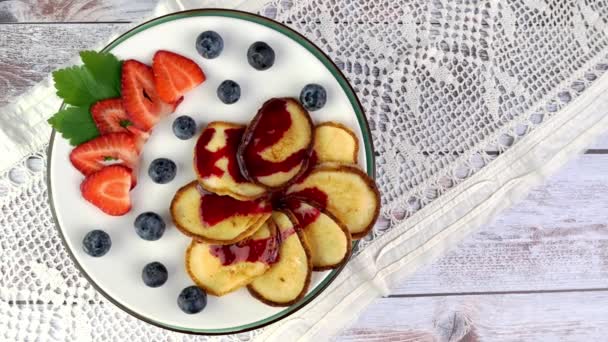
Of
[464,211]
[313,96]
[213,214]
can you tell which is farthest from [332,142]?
[464,211]

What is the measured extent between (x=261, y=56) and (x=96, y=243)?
375 mm

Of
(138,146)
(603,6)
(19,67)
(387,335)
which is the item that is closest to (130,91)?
(138,146)

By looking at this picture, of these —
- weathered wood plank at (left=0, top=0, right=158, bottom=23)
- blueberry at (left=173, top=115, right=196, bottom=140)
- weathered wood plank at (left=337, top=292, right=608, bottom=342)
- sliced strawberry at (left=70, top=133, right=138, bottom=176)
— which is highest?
weathered wood plank at (left=0, top=0, right=158, bottom=23)

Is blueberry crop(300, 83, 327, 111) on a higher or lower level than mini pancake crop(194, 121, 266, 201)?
higher

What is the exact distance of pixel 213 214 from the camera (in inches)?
39.1

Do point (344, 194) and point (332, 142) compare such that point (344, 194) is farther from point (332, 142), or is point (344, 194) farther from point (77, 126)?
point (77, 126)

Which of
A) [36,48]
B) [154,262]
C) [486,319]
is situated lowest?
[486,319]

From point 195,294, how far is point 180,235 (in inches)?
3.7

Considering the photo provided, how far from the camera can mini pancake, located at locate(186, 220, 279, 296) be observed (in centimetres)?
99

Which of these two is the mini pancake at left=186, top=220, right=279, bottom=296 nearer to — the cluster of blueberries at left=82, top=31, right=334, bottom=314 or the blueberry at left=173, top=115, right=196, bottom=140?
the cluster of blueberries at left=82, top=31, right=334, bottom=314

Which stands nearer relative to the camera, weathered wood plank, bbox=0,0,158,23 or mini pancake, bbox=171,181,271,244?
mini pancake, bbox=171,181,271,244

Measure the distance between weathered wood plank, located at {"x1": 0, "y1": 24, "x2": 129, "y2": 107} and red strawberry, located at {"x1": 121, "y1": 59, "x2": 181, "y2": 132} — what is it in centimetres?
21

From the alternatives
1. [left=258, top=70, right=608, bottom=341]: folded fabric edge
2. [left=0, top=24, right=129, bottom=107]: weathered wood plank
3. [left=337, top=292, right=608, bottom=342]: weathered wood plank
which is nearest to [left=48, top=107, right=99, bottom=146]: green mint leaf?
[left=0, top=24, right=129, bottom=107]: weathered wood plank

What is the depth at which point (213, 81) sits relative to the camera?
3.32ft
